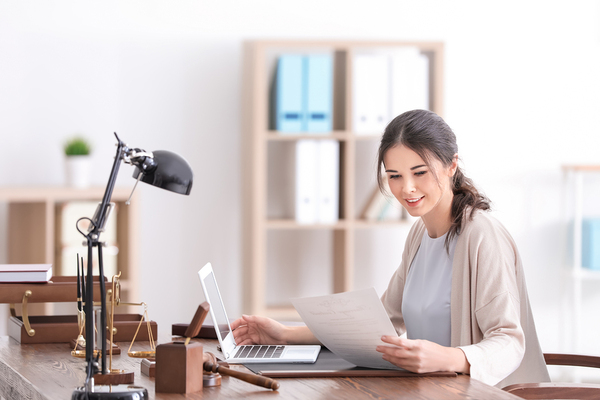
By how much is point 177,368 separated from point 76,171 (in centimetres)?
206

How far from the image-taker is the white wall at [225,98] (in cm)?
329

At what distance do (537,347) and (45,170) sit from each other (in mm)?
2475

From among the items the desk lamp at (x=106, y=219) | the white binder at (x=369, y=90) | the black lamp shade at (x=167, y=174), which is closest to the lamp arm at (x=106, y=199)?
the desk lamp at (x=106, y=219)

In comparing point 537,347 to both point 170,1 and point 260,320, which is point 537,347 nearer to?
point 260,320

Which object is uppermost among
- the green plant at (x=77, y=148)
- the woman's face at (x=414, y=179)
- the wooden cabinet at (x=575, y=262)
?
the green plant at (x=77, y=148)

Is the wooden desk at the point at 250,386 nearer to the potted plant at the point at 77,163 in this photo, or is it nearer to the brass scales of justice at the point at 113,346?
the brass scales of justice at the point at 113,346

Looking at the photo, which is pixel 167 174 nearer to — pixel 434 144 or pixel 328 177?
pixel 434 144

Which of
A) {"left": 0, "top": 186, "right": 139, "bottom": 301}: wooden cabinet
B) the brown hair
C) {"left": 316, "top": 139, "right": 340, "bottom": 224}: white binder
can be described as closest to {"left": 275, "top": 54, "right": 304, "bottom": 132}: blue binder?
{"left": 316, "top": 139, "right": 340, "bottom": 224}: white binder

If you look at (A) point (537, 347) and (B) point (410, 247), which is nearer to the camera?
(A) point (537, 347)

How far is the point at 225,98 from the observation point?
A: 3480mm

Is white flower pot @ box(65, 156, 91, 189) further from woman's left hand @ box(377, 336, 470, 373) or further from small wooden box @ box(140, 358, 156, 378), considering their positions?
woman's left hand @ box(377, 336, 470, 373)

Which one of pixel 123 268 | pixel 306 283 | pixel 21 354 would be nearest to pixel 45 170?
pixel 123 268

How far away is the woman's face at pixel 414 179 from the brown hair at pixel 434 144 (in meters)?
0.02

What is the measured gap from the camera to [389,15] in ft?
11.9
